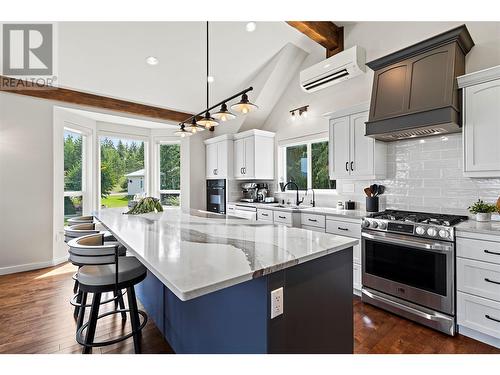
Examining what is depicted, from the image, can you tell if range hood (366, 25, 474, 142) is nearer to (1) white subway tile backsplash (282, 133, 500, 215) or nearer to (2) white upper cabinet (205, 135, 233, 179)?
(1) white subway tile backsplash (282, 133, 500, 215)

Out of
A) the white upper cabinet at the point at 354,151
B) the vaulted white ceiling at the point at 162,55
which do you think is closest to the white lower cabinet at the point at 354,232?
the white upper cabinet at the point at 354,151

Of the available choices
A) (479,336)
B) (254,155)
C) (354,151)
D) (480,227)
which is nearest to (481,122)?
(480,227)

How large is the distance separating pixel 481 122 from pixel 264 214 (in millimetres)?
2811

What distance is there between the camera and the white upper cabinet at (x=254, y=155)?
4691mm

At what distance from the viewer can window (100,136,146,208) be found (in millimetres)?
5180

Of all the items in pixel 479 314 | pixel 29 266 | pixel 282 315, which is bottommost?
pixel 29 266

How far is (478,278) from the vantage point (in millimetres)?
2107

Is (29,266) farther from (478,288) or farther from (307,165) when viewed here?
(478,288)

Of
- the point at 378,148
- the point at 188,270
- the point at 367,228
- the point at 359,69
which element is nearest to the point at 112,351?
the point at 188,270

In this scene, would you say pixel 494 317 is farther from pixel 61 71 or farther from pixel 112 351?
pixel 61 71

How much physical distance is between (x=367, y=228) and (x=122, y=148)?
15.7ft

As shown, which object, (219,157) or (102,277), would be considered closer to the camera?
(102,277)

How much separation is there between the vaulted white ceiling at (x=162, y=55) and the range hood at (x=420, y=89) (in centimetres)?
168

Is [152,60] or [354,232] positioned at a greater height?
[152,60]
